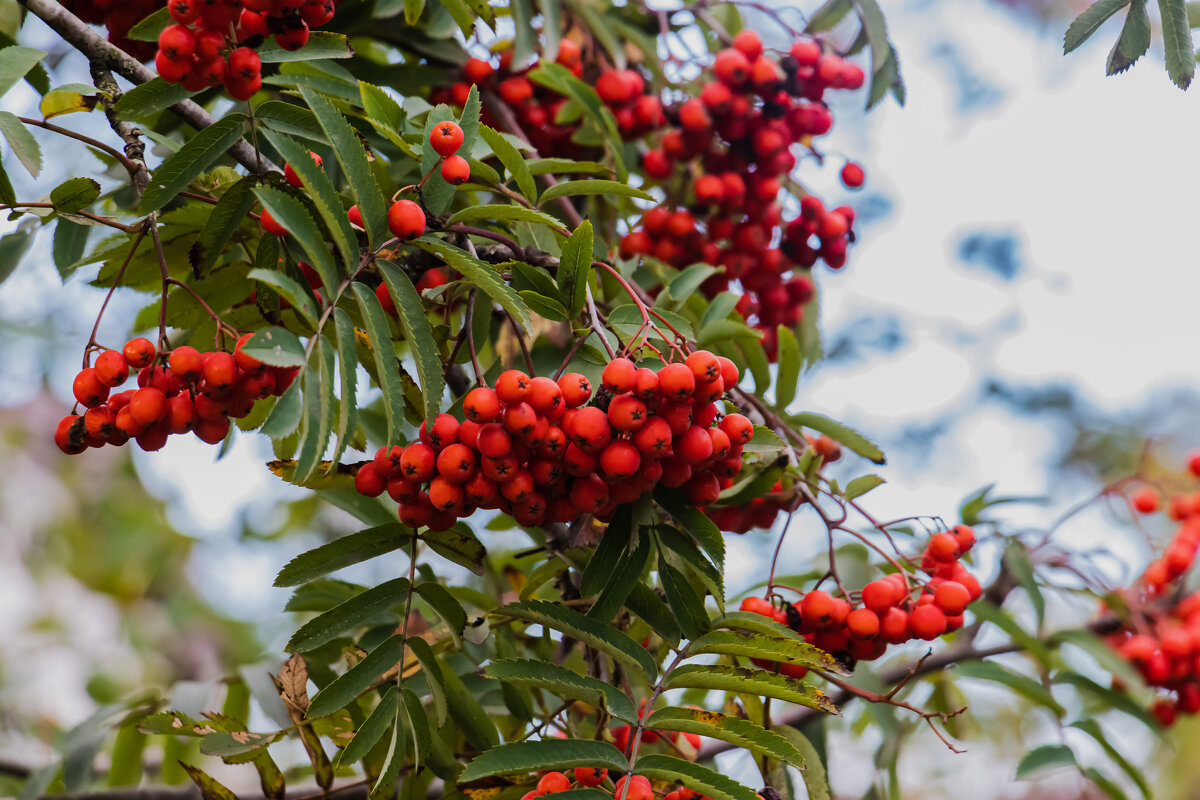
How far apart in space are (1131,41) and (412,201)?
1103 millimetres

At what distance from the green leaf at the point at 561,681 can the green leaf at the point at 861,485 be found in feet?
1.98

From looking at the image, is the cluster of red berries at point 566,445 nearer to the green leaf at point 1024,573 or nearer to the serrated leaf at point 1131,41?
the serrated leaf at point 1131,41

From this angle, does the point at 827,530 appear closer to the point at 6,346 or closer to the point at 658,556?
the point at 658,556

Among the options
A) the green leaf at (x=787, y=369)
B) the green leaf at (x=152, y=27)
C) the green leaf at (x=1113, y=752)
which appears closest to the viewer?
the green leaf at (x=152, y=27)

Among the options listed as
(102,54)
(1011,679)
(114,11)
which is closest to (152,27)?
(102,54)

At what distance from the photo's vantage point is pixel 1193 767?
5789mm

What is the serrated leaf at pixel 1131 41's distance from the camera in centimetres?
131

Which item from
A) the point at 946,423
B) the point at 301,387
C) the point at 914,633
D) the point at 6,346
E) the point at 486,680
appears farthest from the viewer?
the point at 946,423

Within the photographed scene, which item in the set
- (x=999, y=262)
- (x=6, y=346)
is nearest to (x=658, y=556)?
(x=6, y=346)

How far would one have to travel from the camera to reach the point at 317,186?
0.99m

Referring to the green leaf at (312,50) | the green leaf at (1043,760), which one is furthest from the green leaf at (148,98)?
the green leaf at (1043,760)

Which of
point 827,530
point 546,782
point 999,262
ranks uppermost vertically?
point 999,262

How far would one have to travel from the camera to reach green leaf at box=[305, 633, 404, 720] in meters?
1.17

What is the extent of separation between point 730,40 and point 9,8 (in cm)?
145
